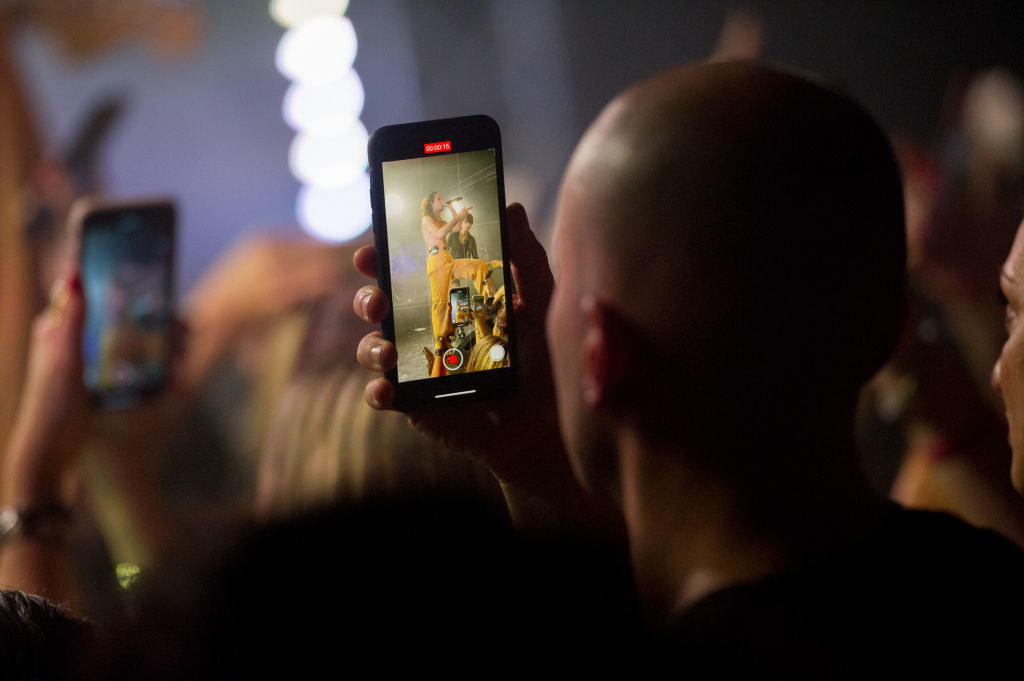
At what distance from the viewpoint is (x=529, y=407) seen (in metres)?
0.73

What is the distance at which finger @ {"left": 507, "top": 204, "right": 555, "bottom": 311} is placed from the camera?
0.71 m

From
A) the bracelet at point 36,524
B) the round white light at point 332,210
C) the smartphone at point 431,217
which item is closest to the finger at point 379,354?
the smartphone at point 431,217

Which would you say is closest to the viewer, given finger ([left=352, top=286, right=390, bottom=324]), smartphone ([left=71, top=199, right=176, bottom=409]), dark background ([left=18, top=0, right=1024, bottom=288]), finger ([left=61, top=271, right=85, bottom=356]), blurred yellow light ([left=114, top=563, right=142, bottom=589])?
finger ([left=352, top=286, right=390, bottom=324])

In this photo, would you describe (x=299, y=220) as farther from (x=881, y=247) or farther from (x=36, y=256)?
(x=881, y=247)

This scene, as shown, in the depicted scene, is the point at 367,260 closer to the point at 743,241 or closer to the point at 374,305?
the point at 374,305

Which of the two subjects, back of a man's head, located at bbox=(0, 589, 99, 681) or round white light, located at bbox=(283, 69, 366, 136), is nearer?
back of a man's head, located at bbox=(0, 589, 99, 681)

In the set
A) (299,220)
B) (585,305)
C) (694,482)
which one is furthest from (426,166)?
(299,220)

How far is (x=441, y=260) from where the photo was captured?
25.9 inches

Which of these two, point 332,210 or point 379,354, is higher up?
point 332,210

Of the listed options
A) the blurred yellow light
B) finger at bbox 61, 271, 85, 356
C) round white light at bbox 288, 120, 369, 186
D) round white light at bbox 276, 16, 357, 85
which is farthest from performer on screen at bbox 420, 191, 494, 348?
round white light at bbox 276, 16, 357, 85

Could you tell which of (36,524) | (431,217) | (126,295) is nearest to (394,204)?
(431,217)

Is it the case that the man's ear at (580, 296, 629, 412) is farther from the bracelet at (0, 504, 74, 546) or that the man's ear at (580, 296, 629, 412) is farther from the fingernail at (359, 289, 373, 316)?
the bracelet at (0, 504, 74, 546)

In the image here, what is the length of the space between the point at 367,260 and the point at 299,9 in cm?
197

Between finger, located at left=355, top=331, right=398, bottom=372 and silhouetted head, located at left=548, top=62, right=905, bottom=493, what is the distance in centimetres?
17
